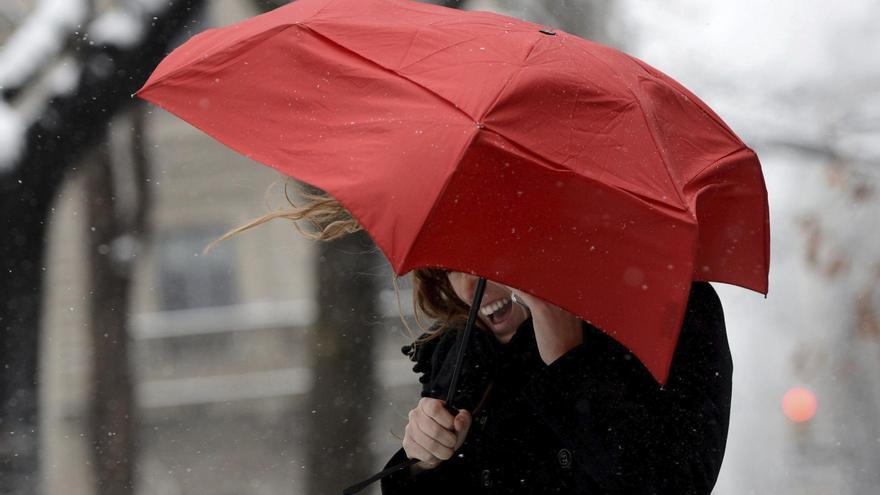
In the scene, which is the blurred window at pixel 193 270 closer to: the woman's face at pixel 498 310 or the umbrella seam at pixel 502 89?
the woman's face at pixel 498 310

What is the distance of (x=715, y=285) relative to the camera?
651 cm

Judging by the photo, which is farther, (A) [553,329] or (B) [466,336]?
(B) [466,336]

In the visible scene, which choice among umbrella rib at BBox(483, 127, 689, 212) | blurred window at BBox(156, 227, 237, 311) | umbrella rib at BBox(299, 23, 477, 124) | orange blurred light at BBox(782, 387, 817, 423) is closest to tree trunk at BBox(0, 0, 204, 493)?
blurred window at BBox(156, 227, 237, 311)

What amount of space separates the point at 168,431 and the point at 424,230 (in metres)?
5.58

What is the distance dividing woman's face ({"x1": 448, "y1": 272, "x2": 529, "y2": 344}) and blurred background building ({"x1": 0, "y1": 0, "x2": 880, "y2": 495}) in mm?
2856

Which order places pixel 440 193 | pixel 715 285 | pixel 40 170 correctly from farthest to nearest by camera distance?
pixel 715 285 → pixel 40 170 → pixel 440 193

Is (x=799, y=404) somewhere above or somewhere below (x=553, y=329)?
below

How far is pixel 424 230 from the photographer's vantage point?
1683mm

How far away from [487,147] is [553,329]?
0.46 metres

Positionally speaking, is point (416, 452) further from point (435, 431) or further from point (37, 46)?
point (37, 46)

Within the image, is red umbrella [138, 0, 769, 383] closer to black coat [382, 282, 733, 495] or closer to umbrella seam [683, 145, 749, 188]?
umbrella seam [683, 145, 749, 188]

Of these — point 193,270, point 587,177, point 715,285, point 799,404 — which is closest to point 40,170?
point 193,270

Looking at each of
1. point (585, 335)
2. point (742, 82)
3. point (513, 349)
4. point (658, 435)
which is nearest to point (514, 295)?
point (513, 349)

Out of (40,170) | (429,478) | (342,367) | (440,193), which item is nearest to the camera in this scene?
(440,193)
